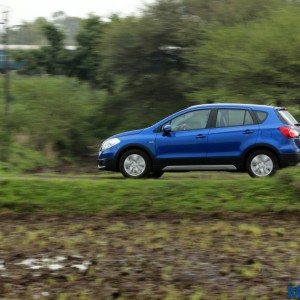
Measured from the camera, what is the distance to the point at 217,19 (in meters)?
28.3

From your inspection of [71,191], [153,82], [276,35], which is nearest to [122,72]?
[153,82]

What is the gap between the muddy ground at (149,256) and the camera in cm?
706

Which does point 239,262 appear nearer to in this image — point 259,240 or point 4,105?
point 259,240

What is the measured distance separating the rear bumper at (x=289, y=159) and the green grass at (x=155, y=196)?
7.12 ft

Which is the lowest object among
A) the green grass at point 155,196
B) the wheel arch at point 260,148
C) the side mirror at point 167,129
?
the green grass at point 155,196

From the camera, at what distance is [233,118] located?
13617 mm

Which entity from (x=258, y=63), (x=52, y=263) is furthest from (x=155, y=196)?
(x=258, y=63)

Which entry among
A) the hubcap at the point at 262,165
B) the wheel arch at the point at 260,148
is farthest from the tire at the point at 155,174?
the hubcap at the point at 262,165

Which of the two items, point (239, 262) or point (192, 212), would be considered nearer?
point (239, 262)

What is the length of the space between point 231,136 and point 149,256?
5.72m

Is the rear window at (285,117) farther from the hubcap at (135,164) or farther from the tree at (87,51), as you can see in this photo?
the tree at (87,51)

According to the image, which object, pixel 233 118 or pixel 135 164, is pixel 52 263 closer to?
pixel 135 164

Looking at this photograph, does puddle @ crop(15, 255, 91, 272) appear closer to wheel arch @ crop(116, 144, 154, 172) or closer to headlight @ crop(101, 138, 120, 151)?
wheel arch @ crop(116, 144, 154, 172)

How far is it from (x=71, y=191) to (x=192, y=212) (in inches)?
78.3
